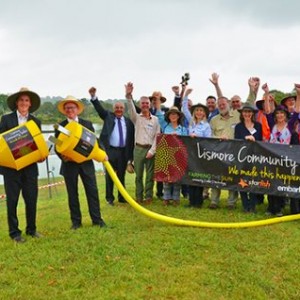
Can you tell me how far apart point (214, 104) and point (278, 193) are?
248cm

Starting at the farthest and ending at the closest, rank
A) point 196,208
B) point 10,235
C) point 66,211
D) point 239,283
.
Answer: point 66,211 → point 196,208 → point 10,235 → point 239,283

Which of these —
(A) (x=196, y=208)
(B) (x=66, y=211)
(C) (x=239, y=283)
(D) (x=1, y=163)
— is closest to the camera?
(C) (x=239, y=283)

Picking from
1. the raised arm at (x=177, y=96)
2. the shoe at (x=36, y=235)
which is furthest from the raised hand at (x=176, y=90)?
the shoe at (x=36, y=235)

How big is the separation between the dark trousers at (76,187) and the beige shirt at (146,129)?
1824mm

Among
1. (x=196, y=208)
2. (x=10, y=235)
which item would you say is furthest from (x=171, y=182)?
(x=10, y=235)

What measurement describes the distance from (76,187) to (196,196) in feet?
8.71

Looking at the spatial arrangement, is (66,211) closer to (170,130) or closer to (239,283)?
(170,130)

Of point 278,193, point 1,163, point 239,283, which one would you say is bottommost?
point 239,283

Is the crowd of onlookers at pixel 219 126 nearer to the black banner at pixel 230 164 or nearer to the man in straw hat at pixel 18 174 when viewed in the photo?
the black banner at pixel 230 164

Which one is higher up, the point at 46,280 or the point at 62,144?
the point at 62,144

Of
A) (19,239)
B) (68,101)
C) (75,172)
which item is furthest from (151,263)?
(68,101)

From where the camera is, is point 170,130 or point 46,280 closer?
point 46,280

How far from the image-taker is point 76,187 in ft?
21.7

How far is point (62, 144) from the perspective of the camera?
610 cm
